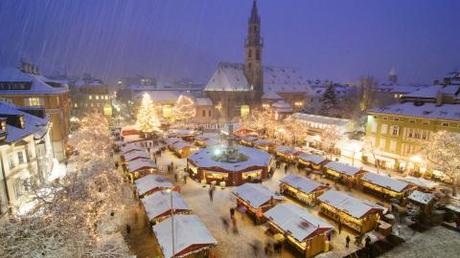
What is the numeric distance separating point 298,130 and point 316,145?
168 inches

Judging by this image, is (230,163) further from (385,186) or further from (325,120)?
(325,120)

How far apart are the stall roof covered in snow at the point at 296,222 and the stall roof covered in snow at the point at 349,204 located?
3399 millimetres

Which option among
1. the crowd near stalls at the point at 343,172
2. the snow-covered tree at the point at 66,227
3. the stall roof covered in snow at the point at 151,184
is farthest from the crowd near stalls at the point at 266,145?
the snow-covered tree at the point at 66,227

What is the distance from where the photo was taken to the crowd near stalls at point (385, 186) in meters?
25.2

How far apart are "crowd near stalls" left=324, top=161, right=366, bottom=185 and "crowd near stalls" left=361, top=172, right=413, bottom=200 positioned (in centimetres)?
97

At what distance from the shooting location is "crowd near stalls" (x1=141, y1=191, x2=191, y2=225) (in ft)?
65.4

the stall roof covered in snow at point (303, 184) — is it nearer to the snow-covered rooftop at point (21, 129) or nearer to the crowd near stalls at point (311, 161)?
the crowd near stalls at point (311, 161)

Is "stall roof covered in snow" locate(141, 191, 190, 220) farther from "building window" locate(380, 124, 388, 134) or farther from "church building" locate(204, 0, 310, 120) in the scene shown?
"church building" locate(204, 0, 310, 120)

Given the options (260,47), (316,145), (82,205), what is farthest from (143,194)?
(260,47)

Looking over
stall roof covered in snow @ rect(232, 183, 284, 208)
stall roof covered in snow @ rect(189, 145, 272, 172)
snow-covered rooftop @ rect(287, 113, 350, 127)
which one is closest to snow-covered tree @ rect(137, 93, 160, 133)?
stall roof covered in snow @ rect(189, 145, 272, 172)

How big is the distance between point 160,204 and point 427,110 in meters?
36.0

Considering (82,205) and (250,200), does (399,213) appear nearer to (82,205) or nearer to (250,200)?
(250,200)

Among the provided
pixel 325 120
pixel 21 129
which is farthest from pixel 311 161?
pixel 21 129

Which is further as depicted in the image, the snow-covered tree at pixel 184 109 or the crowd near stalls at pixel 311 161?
the snow-covered tree at pixel 184 109
